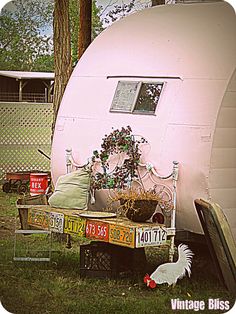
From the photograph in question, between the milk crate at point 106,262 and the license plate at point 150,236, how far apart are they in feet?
1.58

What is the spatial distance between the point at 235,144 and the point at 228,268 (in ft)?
2.68

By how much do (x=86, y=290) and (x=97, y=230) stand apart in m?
0.41

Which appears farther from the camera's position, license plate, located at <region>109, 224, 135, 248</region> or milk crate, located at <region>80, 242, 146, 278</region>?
milk crate, located at <region>80, 242, 146, 278</region>

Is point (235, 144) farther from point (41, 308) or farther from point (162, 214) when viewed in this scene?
point (41, 308)

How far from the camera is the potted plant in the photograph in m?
5.79

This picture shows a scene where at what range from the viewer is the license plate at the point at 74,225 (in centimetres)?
598

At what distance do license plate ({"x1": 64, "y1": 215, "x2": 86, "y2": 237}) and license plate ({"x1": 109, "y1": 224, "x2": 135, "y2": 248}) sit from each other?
0.90 ft

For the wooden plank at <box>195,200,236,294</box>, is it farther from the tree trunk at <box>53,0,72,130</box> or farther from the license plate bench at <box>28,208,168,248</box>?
the tree trunk at <box>53,0,72,130</box>

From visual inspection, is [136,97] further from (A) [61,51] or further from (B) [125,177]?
(A) [61,51]

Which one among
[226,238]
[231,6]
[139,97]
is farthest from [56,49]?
[226,238]

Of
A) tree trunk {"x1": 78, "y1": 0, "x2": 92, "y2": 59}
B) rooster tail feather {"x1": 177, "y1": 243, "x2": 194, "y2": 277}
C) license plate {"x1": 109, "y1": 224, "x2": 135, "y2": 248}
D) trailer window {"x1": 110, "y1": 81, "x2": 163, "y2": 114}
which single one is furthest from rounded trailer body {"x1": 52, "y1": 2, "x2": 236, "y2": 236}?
license plate {"x1": 109, "y1": 224, "x2": 135, "y2": 248}

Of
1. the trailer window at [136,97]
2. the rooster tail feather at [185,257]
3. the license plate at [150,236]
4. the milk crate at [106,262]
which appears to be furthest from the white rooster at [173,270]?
the trailer window at [136,97]

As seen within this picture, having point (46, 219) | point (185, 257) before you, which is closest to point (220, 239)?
point (185, 257)

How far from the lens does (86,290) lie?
5.91 metres
